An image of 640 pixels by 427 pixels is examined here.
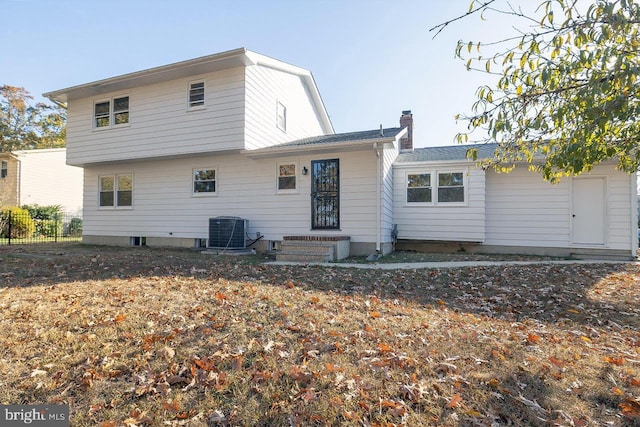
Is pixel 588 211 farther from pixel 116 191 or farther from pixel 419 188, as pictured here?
pixel 116 191

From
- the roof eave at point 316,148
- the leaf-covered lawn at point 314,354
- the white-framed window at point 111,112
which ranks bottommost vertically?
the leaf-covered lawn at point 314,354

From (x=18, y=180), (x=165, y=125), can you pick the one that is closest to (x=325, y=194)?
(x=165, y=125)

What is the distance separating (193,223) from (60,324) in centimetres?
844

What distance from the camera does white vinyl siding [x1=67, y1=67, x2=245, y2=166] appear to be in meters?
10.5

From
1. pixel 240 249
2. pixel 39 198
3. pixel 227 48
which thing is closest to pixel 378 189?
pixel 240 249

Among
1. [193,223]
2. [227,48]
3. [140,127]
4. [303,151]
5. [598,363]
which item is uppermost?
[227,48]

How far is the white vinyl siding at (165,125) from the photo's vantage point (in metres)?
10.5

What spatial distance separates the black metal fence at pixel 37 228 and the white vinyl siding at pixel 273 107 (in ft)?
35.2

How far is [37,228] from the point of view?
18.3 metres

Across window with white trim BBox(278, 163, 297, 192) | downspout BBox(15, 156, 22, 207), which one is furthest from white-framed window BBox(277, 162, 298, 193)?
downspout BBox(15, 156, 22, 207)

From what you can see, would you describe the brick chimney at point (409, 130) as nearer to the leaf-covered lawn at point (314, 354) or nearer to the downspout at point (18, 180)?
the leaf-covered lawn at point (314, 354)

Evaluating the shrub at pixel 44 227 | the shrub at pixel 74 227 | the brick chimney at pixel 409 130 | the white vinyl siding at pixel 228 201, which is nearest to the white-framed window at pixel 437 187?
the white vinyl siding at pixel 228 201

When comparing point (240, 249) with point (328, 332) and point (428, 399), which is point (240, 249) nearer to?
point (328, 332)

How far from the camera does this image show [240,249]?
10656mm
